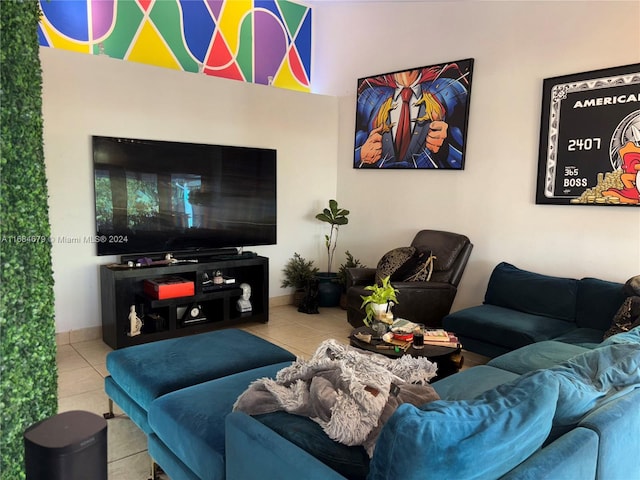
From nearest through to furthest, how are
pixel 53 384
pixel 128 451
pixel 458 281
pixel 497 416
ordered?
pixel 497 416 < pixel 53 384 < pixel 128 451 < pixel 458 281

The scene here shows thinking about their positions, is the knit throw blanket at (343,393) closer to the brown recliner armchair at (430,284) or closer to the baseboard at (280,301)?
the brown recliner armchair at (430,284)

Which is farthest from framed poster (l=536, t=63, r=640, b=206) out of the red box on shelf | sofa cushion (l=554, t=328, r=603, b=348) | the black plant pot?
the red box on shelf

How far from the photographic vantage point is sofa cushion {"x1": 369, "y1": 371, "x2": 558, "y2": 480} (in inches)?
45.2

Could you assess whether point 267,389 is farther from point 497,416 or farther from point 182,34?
point 182,34

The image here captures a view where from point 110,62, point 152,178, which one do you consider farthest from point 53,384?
point 110,62

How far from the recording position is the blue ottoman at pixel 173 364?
236 centimetres

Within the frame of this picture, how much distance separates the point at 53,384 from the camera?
1606 millimetres

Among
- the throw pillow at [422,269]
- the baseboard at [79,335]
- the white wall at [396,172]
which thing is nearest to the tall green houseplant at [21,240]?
the white wall at [396,172]

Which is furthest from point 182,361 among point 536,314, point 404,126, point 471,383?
point 404,126

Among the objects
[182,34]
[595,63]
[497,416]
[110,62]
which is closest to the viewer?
[497,416]

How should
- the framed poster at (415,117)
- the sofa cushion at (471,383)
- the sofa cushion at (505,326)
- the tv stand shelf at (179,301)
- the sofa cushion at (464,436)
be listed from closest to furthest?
the sofa cushion at (464,436) → the sofa cushion at (471,383) → the sofa cushion at (505,326) → the tv stand shelf at (179,301) → the framed poster at (415,117)

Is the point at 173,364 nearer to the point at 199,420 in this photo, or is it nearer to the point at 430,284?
the point at 199,420

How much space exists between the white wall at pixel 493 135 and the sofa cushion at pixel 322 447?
10.3 feet

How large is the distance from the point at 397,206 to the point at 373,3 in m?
2.27
